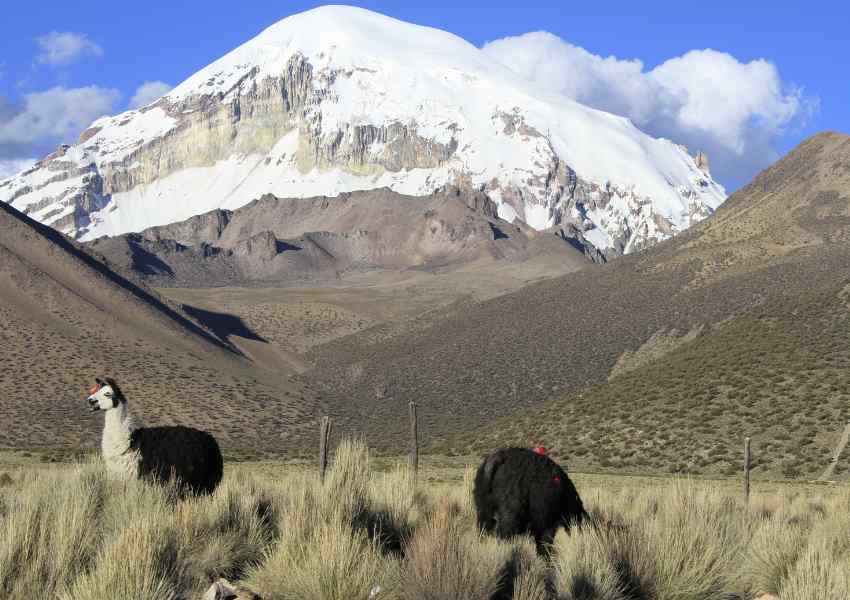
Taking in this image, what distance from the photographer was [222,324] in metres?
111

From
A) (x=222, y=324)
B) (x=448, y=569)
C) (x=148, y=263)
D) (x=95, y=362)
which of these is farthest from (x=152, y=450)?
(x=148, y=263)

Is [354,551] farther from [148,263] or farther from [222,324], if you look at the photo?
[148,263]

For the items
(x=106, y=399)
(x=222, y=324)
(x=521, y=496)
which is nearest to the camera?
(x=521, y=496)

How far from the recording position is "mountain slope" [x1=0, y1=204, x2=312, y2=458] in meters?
57.7

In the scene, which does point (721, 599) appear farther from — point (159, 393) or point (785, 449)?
point (159, 393)

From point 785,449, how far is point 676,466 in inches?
153

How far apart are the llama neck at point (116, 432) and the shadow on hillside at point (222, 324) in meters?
91.6

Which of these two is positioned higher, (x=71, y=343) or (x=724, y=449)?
(x=71, y=343)

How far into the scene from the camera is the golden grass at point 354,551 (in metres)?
7.54

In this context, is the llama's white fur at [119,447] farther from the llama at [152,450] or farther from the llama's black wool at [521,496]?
the llama's black wool at [521,496]

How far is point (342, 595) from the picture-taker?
7.51 m

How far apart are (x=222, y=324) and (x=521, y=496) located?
340 ft

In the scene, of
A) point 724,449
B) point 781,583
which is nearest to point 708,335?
point 724,449

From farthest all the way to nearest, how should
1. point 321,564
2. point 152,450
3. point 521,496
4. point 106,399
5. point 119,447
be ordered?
point 106,399 → point 152,450 → point 119,447 → point 521,496 → point 321,564
